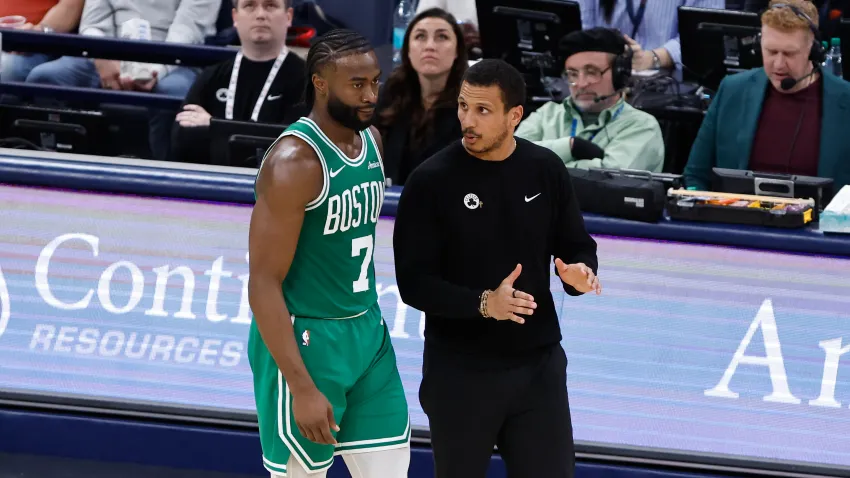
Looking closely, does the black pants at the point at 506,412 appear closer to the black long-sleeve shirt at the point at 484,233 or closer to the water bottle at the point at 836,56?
the black long-sleeve shirt at the point at 484,233

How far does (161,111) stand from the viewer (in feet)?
21.6

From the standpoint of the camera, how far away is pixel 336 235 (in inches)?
129

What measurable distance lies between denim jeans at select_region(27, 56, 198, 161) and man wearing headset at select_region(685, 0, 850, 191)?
2.82m

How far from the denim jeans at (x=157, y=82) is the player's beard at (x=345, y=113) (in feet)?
11.2

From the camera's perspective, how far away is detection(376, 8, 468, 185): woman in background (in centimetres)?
539

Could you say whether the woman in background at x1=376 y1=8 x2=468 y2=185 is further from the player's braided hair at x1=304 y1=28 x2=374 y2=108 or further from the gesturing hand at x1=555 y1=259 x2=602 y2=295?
the gesturing hand at x1=555 y1=259 x2=602 y2=295

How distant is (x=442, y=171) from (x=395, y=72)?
2206mm

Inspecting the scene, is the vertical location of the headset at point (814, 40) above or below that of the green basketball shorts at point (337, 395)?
above

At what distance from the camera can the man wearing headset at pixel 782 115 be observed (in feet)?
17.1

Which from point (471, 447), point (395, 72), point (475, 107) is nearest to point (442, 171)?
point (475, 107)

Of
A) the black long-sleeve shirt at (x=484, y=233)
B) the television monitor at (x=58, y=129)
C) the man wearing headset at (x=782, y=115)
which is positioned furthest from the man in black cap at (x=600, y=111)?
the television monitor at (x=58, y=129)

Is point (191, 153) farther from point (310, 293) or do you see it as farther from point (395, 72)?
point (310, 293)

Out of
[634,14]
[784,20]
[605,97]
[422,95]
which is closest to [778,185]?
[784,20]

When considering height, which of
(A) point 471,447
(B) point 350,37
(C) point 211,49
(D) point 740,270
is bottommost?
(A) point 471,447
